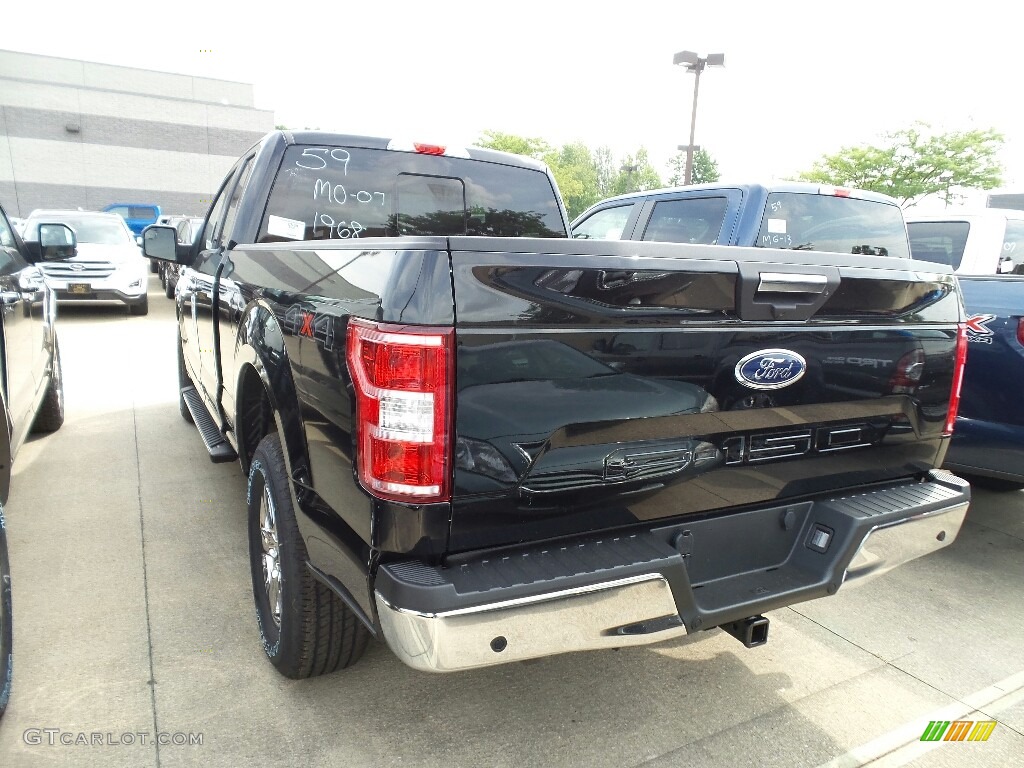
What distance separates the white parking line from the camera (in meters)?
2.39

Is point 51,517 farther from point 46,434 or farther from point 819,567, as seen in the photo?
point 819,567

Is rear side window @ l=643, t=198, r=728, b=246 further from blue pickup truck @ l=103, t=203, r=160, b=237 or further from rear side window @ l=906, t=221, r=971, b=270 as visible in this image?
blue pickup truck @ l=103, t=203, r=160, b=237

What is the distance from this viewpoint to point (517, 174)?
13.4 feet

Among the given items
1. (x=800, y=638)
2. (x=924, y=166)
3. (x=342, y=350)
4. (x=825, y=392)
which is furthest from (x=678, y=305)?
(x=924, y=166)

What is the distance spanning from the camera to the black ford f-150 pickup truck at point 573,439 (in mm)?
1751

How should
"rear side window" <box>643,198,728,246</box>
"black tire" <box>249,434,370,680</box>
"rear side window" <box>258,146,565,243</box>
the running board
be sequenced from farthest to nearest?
1. "rear side window" <box>643,198,728,246</box>
2. the running board
3. "rear side window" <box>258,146,565,243</box>
4. "black tire" <box>249,434,370,680</box>

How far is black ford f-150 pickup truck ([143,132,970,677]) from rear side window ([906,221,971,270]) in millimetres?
3608

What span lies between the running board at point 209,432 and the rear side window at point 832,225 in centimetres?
375

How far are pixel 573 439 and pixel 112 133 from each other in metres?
41.9

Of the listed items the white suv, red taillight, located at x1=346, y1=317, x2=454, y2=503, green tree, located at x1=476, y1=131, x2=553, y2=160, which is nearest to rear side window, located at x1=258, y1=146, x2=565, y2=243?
red taillight, located at x1=346, y1=317, x2=454, y2=503

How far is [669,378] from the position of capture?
2.00m

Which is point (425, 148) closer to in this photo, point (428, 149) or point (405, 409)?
point (428, 149)

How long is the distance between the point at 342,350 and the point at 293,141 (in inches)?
79.2

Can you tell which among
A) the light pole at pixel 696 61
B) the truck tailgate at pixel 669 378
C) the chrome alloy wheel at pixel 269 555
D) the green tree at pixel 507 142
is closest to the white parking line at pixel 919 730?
the truck tailgate at pixel 669 378
